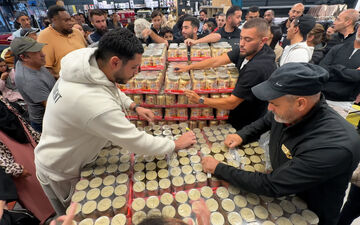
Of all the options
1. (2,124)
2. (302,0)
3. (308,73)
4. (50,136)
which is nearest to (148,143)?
(50,136)

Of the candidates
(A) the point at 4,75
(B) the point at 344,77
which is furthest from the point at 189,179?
(A) the point at 4,75

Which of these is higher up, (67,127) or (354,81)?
(67,127)

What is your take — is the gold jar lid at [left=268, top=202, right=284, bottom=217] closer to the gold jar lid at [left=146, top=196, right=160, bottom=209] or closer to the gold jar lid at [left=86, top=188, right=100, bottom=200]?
the gold jar lid at [left=146, top=196, right=160, bottom=209]

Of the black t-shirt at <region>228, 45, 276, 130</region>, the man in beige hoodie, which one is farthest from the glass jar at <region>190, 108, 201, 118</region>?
the man in beige hoodie

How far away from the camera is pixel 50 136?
1463mm

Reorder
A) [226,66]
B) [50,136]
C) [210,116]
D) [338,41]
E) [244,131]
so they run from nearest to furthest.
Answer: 1. [50,136]
2. [244,131]
3. [210,116]
4. [226,66]
5. [338,41]

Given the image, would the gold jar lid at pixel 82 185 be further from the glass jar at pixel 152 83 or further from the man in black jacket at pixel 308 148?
the glass jar at pixel 152 83

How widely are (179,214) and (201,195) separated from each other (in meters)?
0.21

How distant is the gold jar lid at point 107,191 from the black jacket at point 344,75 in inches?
143

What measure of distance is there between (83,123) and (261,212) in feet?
4.22

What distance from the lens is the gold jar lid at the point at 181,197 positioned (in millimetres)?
1241

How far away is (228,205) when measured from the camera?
122cm

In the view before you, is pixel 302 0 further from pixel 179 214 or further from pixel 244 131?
pixel 179 214

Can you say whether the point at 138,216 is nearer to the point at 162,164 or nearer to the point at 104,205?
the point at 104,205
